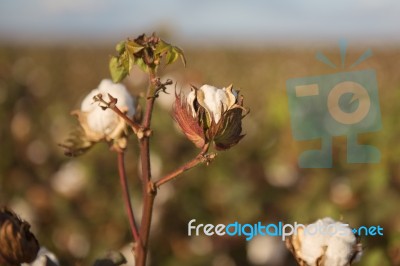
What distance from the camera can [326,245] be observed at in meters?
0.66

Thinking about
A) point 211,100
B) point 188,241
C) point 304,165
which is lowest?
point 188,241

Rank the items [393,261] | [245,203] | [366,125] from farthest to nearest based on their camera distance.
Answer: [366,125] → [245,203] → [393,261]

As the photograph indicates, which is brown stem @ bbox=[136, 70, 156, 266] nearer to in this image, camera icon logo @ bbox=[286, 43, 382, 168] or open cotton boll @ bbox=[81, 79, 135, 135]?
open cotton boll @ bbox=[81, 79, 135, 135]

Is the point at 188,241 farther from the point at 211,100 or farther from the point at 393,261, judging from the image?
the point at 211,100

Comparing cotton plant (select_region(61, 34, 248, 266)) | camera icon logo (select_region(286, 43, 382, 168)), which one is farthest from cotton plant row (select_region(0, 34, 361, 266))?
camera icon logo (select_region(286, 43, 382, 168))

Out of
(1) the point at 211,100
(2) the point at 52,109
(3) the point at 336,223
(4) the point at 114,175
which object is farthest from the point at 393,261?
(2) the point at 52,109

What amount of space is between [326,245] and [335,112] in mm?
1151

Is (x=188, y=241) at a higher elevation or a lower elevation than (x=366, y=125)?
A: lower

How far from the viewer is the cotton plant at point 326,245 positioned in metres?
0.66

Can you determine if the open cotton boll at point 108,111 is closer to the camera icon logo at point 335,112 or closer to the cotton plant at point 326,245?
→ the cotton plant at point 326,245

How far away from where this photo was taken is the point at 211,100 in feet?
1.91

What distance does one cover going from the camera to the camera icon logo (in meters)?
1.35

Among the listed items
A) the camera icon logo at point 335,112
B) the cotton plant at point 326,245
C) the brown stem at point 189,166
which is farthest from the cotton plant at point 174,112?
the camera icon logo at point 335,112

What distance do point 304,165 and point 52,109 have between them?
1577mm
